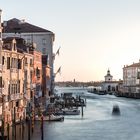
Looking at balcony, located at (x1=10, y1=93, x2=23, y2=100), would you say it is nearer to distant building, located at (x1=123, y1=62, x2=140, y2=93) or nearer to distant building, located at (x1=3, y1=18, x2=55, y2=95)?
distant building, located at (x1=3, y1=18, x2=55, y2=95)

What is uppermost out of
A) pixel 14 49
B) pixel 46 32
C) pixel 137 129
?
pixel 46 32

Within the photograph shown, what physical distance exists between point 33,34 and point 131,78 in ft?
249

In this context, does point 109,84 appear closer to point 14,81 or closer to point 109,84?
point 109,84

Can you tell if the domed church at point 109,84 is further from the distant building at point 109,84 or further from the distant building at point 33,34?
the distant building at point 33,34

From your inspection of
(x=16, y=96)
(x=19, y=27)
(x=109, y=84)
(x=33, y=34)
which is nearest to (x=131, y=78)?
(x=109, y=84)

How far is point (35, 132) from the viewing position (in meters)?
42.6

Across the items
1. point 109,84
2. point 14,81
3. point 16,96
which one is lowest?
point 16,96

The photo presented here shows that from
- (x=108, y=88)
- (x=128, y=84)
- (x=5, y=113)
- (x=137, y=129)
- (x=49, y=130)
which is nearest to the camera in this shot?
(x=5, y=113)

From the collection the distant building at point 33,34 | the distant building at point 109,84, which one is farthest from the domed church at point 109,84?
the distant building at point 33,34

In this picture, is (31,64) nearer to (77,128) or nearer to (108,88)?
(77,128)

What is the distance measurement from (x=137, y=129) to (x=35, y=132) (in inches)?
422

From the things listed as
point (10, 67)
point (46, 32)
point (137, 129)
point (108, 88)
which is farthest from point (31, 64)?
point (108, 88)

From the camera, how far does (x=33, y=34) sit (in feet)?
238

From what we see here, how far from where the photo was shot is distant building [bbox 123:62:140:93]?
138 metres
